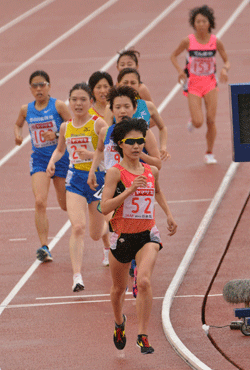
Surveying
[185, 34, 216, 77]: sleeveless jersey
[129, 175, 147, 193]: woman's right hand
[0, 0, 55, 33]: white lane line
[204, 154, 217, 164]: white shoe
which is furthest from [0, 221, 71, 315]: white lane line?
[0, 0, 55, 33]: white lane line

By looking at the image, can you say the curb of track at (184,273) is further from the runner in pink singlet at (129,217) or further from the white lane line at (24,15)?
the white lane line at (24,15)

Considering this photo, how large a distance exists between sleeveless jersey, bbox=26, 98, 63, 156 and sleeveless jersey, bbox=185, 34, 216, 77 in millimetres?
4286

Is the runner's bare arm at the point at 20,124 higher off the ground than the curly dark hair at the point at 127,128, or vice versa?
the curly dark hair at the point at 127,128

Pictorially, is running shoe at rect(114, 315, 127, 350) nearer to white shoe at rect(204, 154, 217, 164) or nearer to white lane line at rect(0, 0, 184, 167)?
white shoe at rect(204, 154, 217, 164)

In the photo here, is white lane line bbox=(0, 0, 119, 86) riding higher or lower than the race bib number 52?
higher

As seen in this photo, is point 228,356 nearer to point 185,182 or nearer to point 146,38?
point 185,182

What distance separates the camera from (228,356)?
7023mm

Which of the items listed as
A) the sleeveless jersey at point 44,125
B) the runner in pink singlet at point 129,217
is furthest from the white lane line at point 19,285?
the runner in pink singlet at point 129,217

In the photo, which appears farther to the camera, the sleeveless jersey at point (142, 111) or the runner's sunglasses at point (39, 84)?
the runner's sunglasses at point (39, 84)

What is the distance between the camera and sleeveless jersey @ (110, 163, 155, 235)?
7031 millimetres

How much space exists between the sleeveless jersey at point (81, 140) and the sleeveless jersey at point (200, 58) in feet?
17.2

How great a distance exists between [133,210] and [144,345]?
3.67ft

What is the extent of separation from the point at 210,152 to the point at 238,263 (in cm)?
513

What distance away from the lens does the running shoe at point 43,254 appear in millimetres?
10070
